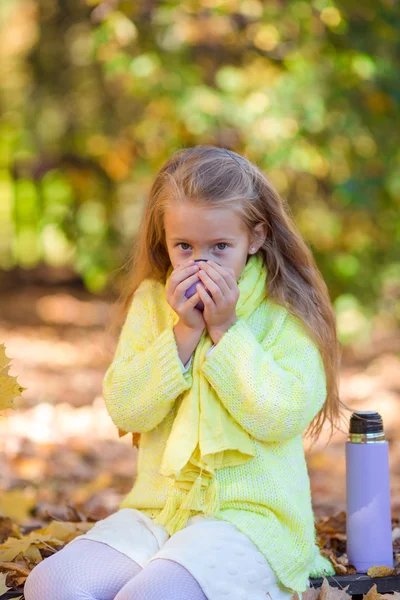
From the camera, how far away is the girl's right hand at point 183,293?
96.2 inches

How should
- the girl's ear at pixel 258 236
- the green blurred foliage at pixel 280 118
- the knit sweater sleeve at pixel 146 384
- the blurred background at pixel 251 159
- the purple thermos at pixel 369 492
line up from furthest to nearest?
1. the green blurred foliage at pixel 280 118
2. the blurred background at pixel 251 159
3. the purple thermos at pixel 369 492
4. the girl's ear at pixel 258 236
5. the knit sweater sleeve at pixel 146 384

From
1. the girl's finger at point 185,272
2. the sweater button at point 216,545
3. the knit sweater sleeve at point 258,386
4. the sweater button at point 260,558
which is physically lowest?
the sweater button at point 260,558

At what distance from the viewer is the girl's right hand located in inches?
96.2

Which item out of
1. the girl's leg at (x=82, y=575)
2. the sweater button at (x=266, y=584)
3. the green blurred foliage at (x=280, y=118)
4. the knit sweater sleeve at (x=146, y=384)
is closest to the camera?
the girl's leg at (x=82, y=575)

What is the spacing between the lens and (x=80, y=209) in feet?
29.6

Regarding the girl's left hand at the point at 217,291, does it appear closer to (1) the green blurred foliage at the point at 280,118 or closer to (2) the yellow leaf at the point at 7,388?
(2) the yellow leaf at the point at 7,388

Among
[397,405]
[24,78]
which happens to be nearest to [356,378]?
[397,405]

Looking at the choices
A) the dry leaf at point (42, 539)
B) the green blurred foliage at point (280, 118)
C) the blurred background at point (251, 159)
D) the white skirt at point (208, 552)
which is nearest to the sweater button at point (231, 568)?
the white skirt at point (208, 552)

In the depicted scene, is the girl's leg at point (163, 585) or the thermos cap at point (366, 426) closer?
the girl's leg at point (163, 585)

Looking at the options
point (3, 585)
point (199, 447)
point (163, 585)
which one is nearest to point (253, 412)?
point (199, 447)

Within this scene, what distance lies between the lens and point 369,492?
2805 millimetres

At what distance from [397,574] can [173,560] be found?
2.82 ft

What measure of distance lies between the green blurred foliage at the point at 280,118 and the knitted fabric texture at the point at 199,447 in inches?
152

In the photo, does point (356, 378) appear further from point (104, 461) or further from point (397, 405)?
point (104, 461)
